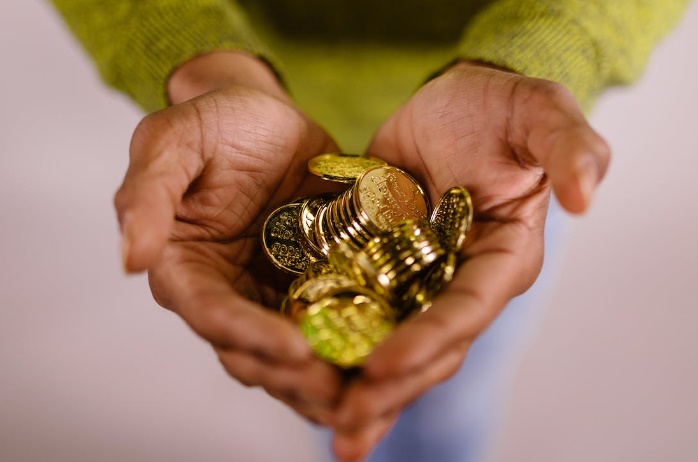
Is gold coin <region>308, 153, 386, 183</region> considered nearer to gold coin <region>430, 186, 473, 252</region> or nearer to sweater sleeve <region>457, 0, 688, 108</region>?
gold coin <region>430, 186, 473, 252</region>

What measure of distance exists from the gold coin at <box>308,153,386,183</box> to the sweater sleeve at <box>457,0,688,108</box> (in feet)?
1.08

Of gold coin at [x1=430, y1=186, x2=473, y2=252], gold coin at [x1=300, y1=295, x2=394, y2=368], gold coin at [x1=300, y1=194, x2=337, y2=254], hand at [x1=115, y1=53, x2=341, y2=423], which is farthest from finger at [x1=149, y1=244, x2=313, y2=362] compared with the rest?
gold coin at [x1=430, y1=186, x2=473, y2=252]

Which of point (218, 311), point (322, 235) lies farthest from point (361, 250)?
point (218, 311)

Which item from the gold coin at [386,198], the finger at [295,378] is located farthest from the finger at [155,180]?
the gold coin at [386,198]

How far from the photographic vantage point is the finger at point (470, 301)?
0.94 m

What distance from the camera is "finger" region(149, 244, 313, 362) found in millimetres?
935

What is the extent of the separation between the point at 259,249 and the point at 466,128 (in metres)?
0.49

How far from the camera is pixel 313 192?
1.52 meters

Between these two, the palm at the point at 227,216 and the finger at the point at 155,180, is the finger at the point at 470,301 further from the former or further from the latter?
the finger at the point at 155,180

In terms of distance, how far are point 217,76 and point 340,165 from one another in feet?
1.16

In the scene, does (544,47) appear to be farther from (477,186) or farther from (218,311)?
(218,311)

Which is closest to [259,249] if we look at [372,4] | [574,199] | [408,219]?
[408,219]

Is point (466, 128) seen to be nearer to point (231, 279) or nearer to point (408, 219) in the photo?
point (408, 219)

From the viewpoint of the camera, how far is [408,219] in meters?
1.37
